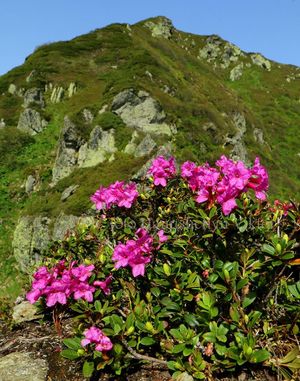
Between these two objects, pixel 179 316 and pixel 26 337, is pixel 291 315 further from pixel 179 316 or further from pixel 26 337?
pixel 26 337

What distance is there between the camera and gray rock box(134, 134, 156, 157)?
16.7 meters

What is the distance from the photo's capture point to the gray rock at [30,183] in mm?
20719

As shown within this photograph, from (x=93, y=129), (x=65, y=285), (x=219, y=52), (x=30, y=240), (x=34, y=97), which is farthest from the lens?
(x=219, y=52)

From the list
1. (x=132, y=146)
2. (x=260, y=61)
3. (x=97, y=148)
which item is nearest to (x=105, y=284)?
(x=132, y=146)

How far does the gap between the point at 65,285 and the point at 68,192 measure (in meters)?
13.3

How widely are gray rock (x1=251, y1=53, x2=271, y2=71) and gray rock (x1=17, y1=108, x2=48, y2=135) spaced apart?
53889mm

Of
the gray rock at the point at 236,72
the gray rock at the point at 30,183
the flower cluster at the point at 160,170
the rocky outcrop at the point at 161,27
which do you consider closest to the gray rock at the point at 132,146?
the gray rock at the point at 30,183

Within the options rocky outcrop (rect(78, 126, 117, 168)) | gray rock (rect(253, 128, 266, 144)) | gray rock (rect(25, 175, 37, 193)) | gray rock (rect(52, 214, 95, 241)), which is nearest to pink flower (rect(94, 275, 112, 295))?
gray rock (rect(52, 214, 95, 241))

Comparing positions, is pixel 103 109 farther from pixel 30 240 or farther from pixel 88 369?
pixel 88 369

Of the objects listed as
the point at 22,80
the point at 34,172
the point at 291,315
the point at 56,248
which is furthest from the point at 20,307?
the point at 22,80

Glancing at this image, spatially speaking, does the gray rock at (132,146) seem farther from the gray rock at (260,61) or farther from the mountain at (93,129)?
the gray rock at (260,61)

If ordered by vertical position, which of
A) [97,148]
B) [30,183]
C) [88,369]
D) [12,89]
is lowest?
[88,369]

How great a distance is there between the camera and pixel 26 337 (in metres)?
4.60

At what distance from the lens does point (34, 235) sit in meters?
15.9
